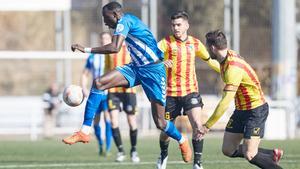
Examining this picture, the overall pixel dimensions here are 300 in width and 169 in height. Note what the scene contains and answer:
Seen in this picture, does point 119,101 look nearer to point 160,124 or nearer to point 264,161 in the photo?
point 160,124

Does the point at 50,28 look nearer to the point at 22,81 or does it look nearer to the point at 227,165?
the point at 22,81

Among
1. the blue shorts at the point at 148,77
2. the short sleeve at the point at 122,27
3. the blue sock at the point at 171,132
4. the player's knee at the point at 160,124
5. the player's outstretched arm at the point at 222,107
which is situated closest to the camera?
the player's outstretched arm at the point at 222,107

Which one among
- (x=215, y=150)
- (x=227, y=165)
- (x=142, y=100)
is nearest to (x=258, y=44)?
(x=142, y=100)

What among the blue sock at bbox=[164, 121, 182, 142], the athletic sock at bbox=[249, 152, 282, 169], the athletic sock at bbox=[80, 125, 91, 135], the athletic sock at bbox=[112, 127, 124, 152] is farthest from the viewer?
the athletic sock at bbox=[112, 127, 124, 152]

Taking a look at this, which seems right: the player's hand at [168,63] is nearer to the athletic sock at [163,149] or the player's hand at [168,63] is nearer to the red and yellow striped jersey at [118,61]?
the athletic sock at [163,149]

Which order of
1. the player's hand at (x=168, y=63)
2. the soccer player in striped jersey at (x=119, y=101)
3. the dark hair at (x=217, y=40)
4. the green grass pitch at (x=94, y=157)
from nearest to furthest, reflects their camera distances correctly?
the dark hair at (x=217, y=40) → the player's hand at (x=168, y=63) → the green grass pitch at (x=94, y=157) → the soccer player in striped jersey at (x=119, y=101)

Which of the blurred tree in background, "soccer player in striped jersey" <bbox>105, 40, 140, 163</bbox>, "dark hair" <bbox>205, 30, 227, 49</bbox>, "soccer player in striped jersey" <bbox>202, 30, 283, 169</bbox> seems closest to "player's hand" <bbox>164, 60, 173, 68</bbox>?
"soccer player in striped jersey" <bbox>202, 30, 283, 169</bbox>

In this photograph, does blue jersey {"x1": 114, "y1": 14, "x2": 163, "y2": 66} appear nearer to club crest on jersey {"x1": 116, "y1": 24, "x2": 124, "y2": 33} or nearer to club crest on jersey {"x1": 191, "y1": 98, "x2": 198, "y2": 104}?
club crest on jersey {"x1": 116, "y1": 24, "x2": 124, "y2": 33}

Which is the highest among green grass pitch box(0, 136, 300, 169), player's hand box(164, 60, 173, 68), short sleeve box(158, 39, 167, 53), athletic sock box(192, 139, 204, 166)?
short sleeve box(158, 39, 167, 53)

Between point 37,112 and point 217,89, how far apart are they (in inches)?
232

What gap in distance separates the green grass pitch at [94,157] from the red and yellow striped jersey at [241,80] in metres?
2.51

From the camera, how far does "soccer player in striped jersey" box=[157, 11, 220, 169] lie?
12.6 m

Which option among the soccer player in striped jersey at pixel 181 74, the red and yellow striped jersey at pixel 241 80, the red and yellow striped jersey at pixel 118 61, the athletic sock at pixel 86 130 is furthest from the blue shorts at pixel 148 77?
the red and yellow striped jersey at pixel 118 61

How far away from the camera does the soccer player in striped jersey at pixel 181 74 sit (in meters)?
12.6
